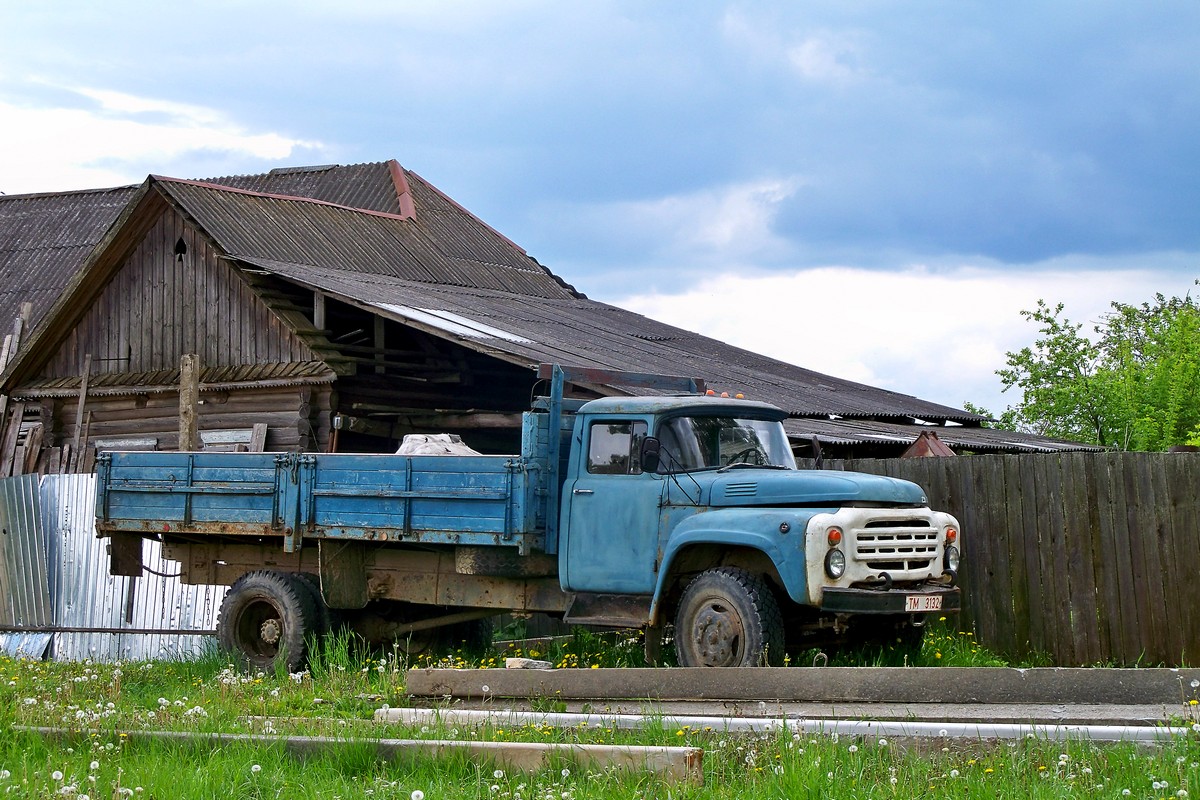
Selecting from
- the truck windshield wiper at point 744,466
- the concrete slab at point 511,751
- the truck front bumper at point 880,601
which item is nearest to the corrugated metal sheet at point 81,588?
the truck windshield wiper at point 744,466

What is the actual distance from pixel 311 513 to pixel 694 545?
365cm

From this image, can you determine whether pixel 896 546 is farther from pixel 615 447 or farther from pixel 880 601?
pixel 615 447

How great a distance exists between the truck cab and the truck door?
1 centimetres

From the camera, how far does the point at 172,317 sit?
67.9ft

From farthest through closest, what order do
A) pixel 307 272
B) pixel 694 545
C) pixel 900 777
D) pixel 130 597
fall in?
pixel 307 272 → pixel 130 597 → pixel 694 545 → pixel 900 777

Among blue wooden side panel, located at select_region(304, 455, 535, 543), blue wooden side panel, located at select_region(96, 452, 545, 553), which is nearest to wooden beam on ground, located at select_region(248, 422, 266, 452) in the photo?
blue wooden side panel, located at select_region(96, 452, 545, 553)

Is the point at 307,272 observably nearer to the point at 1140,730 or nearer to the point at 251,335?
the point at 251,335

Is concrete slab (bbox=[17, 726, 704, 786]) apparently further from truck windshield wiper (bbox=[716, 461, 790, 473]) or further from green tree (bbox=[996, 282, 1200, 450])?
green tree (bbox=[996, 282, 1200, 450])

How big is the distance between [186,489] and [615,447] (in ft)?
14.5

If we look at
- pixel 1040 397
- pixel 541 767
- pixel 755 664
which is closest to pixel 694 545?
pixel 755 664

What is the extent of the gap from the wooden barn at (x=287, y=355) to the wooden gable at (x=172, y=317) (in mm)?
28

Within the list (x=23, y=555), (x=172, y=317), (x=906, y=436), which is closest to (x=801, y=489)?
(x=906, y=436)

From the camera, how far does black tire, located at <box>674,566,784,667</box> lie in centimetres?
921

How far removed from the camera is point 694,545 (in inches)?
387
